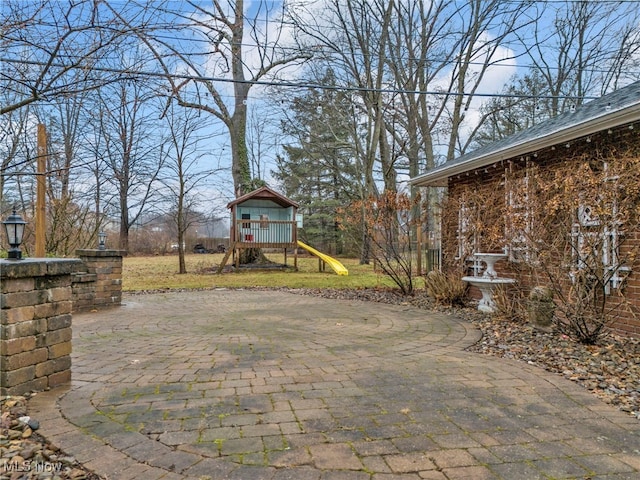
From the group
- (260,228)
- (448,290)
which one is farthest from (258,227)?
(448,290)

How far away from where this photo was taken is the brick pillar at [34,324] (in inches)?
107

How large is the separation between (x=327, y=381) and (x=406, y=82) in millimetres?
14905

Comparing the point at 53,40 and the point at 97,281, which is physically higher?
the point at 53,40

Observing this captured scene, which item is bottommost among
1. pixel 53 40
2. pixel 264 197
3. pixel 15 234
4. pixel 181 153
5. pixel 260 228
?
pixel 15 234

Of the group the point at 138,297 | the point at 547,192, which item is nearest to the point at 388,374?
the point at 547,192

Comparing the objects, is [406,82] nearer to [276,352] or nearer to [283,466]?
[276,352]

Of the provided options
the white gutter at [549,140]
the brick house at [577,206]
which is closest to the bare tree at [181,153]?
the white gutter at [549,140]

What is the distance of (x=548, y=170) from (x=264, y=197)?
35.3 ft

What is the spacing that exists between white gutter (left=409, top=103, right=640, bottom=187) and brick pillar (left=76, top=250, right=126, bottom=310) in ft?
20.7

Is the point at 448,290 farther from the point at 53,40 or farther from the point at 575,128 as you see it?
the point at 53,40

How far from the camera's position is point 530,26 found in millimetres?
13531

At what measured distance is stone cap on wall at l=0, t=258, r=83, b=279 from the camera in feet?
8.84

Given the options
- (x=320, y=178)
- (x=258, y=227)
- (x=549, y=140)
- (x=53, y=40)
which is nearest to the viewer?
(x=53, y=40)

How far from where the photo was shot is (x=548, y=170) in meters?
5.63
